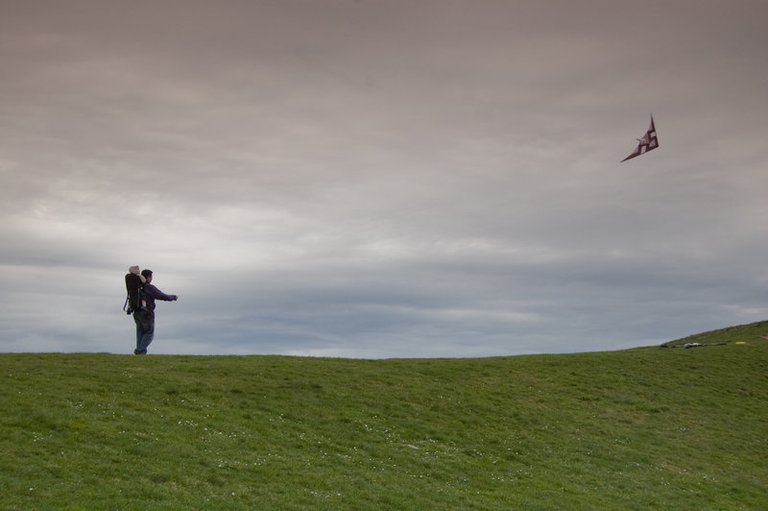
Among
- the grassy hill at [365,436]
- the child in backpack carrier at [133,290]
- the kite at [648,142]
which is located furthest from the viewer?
the kite at [648,142]

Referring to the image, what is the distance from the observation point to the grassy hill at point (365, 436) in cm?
2588

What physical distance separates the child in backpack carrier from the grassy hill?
3027 millimetres

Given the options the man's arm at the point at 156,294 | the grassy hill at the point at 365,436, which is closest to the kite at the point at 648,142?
the grassy hill at the point at 365,436

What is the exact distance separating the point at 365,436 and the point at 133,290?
1632 cm

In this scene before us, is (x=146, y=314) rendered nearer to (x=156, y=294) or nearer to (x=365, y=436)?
(x=156, y=294)

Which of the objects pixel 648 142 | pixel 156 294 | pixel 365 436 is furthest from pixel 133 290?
pixel 648 142

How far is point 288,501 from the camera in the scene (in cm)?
2572

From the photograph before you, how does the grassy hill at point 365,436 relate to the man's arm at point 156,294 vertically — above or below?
below

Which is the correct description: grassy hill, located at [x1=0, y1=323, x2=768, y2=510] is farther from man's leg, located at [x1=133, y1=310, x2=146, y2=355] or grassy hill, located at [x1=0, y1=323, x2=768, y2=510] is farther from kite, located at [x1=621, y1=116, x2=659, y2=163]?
kite, located at [x1=621, y1=116, x2=659, y2=163]

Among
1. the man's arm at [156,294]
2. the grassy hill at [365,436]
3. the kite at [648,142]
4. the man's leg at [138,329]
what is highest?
the kite at [648,142]

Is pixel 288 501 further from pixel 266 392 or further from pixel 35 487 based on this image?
pixel 266 392

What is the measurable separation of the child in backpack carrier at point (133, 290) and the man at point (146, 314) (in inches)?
8.3

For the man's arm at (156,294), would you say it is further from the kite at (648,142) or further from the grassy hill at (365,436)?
the kite at (648,142)

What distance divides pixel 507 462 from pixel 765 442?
67.4ft
